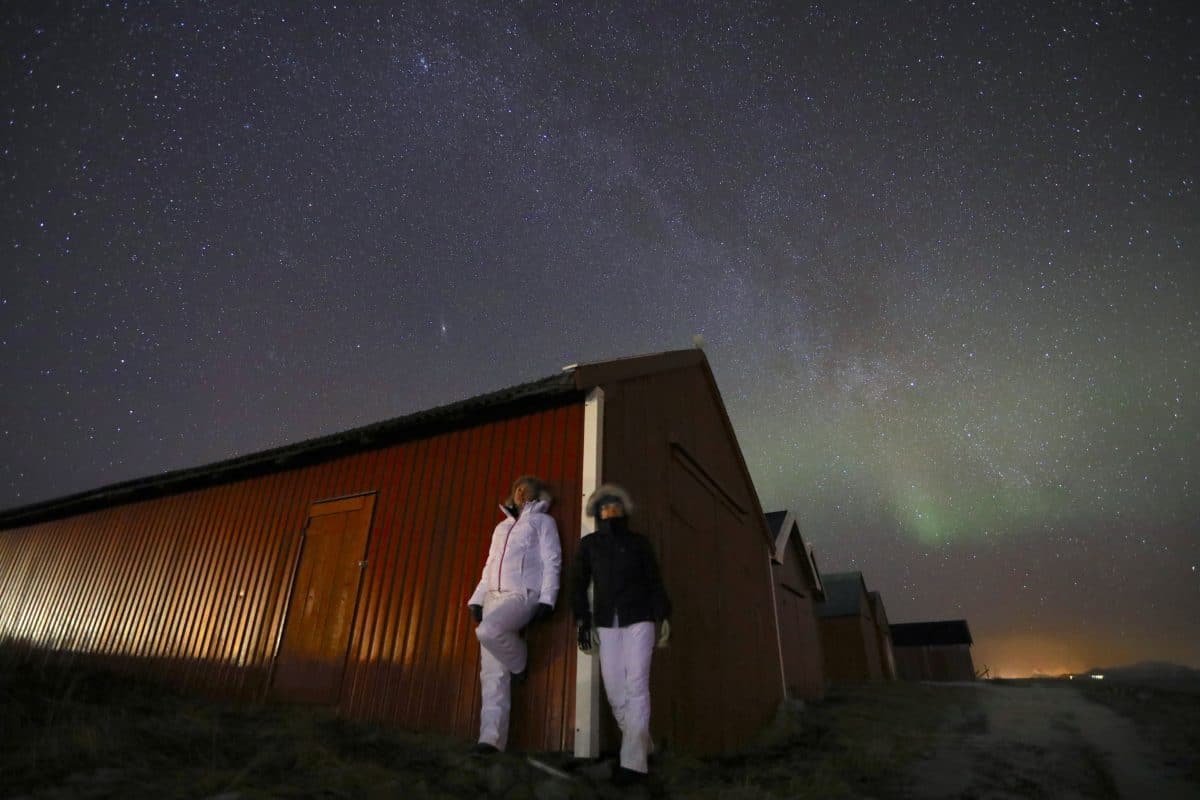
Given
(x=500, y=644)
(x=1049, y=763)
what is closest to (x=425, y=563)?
(x=500, y=644)

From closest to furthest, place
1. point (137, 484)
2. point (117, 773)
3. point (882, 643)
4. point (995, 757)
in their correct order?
1. point (117, 773)
2. point (995, 757)
3. point (137, 484)
4. point (882, 643)

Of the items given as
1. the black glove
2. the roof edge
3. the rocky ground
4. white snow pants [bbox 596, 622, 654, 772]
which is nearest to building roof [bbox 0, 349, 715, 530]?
the roof edge

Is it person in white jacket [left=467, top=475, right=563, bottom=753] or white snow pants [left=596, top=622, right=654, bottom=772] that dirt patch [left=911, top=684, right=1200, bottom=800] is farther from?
person in white jacket [left=467, top=475, right=563, bottom=753]

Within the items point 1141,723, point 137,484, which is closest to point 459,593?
point 137,484

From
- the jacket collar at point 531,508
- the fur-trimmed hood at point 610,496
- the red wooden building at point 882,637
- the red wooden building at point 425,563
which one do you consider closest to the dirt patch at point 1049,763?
the red wooden building at point 425,563

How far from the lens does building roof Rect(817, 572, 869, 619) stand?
92.5ft

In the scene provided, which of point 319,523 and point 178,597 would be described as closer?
point 319,523

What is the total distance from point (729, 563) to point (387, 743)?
6.45 metres

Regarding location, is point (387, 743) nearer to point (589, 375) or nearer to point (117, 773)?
point (117, 773)

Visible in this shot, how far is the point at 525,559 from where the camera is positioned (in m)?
5.87

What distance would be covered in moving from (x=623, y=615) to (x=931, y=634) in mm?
45897

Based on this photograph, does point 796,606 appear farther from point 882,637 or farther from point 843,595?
point 882,637

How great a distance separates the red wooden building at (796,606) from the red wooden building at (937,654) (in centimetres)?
2515

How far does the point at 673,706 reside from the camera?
23.6ft
